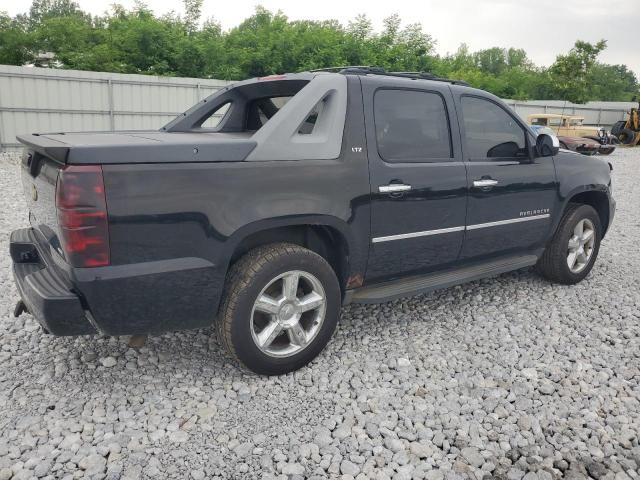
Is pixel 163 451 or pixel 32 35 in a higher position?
pixel 32 35

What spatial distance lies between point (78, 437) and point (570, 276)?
14.0 feet

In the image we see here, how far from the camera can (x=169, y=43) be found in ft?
61.4

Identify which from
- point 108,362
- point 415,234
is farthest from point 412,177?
point 108,362

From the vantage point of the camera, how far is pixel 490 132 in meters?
4.23

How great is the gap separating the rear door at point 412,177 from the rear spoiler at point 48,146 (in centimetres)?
175

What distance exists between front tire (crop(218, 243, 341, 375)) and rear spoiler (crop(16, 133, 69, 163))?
1060mm

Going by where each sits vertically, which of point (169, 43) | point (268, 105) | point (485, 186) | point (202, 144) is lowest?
point (485, 186)

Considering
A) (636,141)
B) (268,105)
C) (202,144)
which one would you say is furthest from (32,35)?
(636,141)

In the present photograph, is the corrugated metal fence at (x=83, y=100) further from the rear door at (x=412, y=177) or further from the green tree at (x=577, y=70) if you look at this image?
the green tree at (x=577, y=70)

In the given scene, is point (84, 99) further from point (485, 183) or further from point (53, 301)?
point (53, 301)

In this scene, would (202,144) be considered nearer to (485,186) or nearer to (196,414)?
(196,414)

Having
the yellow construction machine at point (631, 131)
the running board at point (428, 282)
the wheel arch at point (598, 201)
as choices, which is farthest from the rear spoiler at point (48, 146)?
the yellow construction machine at point (631, 131)

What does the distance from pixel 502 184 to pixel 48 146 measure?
3.13 meters

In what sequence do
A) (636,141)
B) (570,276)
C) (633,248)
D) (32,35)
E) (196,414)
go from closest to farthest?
(196,414)
(570,276)
(633,248)
(32,35)
(636,141)
